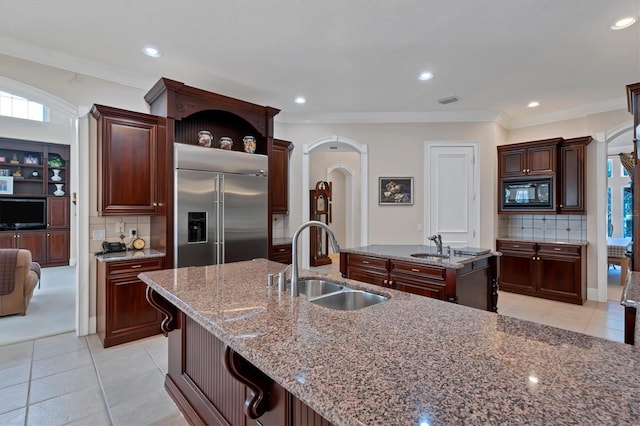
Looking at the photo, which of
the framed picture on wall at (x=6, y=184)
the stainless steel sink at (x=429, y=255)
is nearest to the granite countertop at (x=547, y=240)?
the stainless steel sink at (x=429, y=255)

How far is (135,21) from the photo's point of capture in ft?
8.58

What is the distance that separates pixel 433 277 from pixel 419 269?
154 millimetres

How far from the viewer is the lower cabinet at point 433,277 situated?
2807mm

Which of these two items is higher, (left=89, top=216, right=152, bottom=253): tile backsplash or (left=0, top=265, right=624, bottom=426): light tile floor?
(left=89, top=216, right=152, bottom=253): tile backsplash

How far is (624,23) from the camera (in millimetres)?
2674

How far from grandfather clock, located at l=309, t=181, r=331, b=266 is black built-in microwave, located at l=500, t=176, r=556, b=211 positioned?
373cm

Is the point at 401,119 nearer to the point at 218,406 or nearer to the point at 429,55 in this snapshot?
the point at 429,55

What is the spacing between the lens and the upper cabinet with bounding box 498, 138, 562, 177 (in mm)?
4832

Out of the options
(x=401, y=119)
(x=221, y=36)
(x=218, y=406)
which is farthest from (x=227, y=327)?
(x=401, y=119)

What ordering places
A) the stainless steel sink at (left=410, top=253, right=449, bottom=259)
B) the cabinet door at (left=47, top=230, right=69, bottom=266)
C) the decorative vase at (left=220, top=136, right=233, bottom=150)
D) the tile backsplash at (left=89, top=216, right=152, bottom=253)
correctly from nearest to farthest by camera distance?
Answer: the stainless steel sink at (left=410, top=253, right=449, bottom=259) → the tile backsplash at (left=89, top=216, right=152, bottom=253) → the decorative vase at (left=220, top=136, right=233, bottom=150) → the cabinet door at (left=47, top=230, right=69, bottom=266)

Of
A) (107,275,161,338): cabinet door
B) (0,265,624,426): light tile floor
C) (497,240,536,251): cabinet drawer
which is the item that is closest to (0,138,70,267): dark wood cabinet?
(0,265,624,426): light tile floor

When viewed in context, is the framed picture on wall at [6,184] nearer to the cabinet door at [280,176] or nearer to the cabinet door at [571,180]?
the cabinet door at [280,176]

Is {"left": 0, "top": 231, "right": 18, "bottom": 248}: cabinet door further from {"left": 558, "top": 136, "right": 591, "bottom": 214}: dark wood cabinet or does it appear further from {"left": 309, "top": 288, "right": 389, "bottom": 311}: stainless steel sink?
{"left": 558, "top": 136, "right": 591, "bottom": 214}: dark wood cabinet

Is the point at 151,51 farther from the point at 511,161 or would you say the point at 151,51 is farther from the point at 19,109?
the point at 19,109
